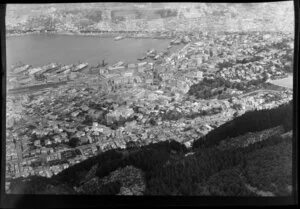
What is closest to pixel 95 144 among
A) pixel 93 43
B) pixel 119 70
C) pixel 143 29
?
pixel 119 70

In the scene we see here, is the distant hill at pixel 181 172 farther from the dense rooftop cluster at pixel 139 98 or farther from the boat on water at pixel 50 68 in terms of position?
the boat on water at pixel 50 68

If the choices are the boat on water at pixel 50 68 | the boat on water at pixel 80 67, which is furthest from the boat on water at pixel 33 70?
the boat on water at pixel 80 67

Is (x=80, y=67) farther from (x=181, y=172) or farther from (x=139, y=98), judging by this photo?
(x=181, y=172)

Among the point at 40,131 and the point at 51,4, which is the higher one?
the point at 51,4

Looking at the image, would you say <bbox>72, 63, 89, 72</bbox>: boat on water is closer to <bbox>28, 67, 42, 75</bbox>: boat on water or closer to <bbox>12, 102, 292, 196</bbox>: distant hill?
<bbox>28, 67, 42, 75</bbox>: boat on water

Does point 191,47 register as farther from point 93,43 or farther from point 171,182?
point 171,182

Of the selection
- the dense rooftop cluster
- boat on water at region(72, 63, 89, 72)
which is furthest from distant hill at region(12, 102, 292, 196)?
boat on water at region(72, 63, 89, 72)
